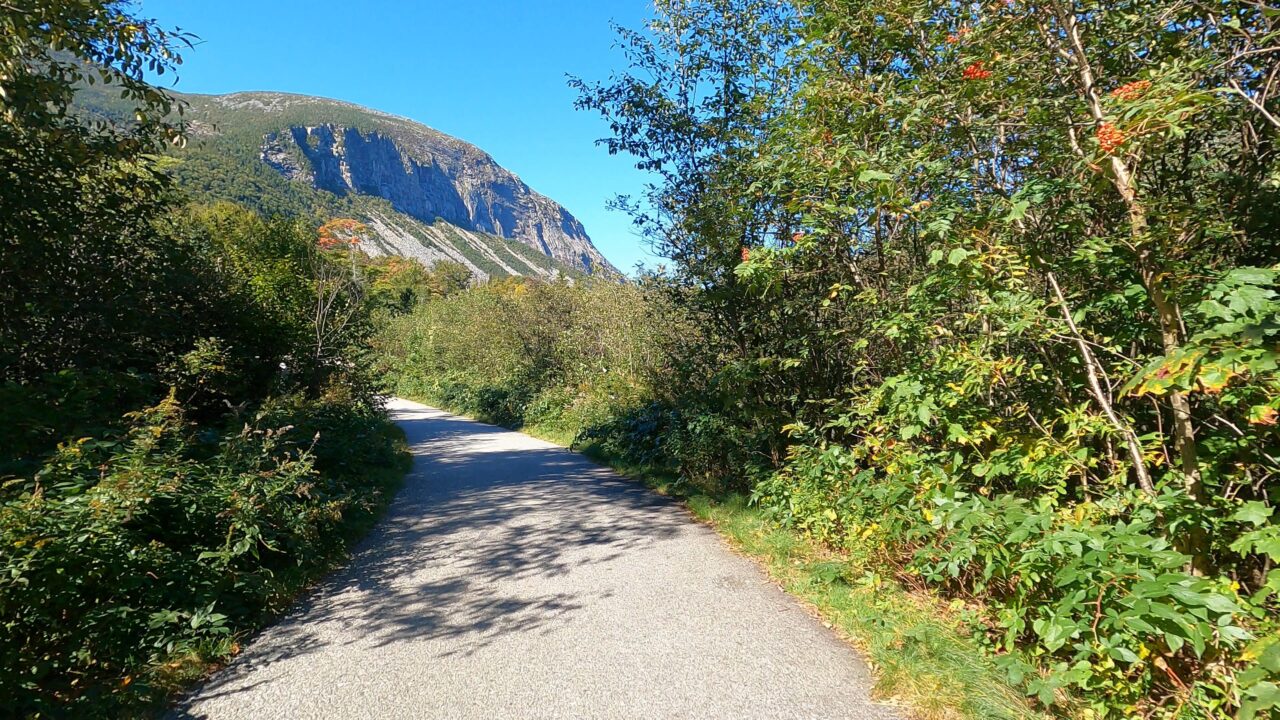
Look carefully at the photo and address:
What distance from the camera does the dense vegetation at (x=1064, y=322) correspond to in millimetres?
2326

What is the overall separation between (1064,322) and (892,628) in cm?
203

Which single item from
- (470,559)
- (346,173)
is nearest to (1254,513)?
(470,559)

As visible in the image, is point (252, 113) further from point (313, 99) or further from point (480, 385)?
point (480, 385)

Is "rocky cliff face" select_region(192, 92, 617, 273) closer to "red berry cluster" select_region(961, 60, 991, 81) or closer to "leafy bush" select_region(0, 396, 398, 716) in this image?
"leafy bush" select_region(0, 396, 398, 716)

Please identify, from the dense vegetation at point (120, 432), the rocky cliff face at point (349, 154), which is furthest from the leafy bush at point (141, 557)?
the rocky cliff face at point (349, 154)

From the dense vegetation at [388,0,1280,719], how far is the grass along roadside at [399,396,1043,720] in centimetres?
15

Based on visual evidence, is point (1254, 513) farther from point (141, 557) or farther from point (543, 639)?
point (141, 557)

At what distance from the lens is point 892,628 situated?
3523mm

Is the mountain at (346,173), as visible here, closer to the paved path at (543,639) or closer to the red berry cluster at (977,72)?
the paved path at (543,639)

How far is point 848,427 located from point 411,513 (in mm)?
5441

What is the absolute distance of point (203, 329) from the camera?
786 centimetres

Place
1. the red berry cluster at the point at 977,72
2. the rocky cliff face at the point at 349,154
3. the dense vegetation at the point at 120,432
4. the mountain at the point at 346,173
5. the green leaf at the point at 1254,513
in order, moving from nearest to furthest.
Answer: the green leaf at the point at 1254,513 → the dense vegetation at the point at 120,432 → the red berry cluster at the point at 977,72 → the mountain at the point at 346,173 → the rocky cliff face at the point at 349,154

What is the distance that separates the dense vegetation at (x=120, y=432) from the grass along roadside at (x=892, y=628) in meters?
3.89

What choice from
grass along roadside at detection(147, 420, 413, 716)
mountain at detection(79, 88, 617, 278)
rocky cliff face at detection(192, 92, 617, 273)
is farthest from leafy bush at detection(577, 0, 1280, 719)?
rocky cliff face at detection(192, 92, 617, 273)
